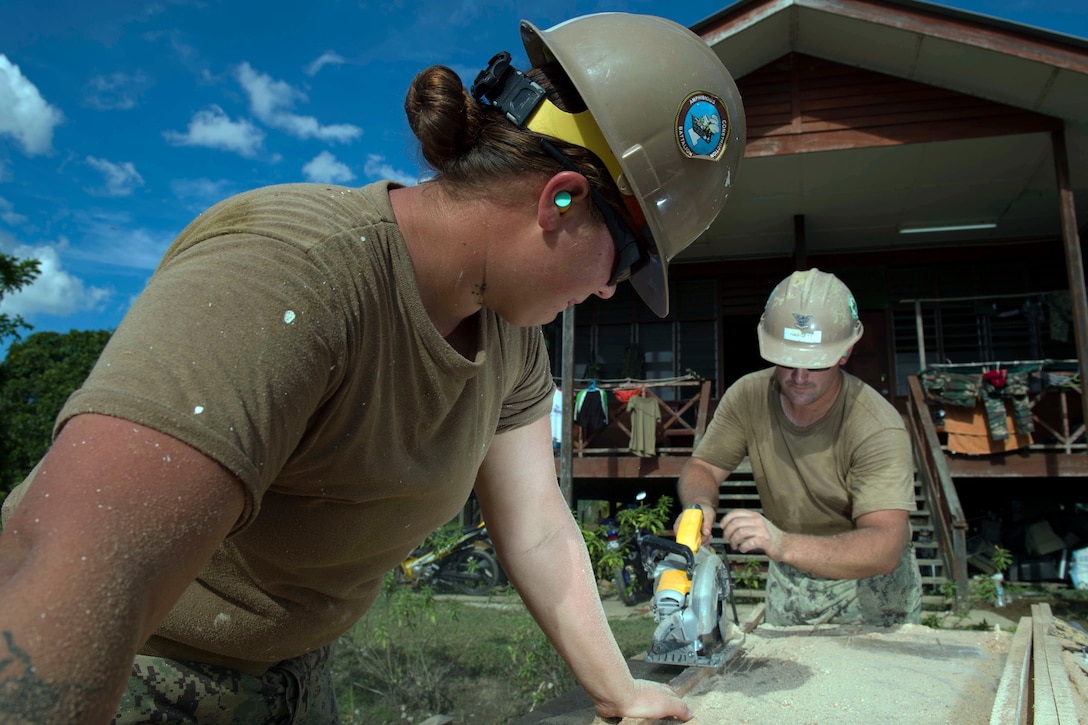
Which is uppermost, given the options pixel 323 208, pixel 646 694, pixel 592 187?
pixel 592 187

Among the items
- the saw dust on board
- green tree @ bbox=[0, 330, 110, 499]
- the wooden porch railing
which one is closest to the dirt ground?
the saw dust on board

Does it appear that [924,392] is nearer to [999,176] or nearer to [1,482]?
[999,176]

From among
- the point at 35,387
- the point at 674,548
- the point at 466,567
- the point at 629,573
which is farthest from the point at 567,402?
the point at 35,387

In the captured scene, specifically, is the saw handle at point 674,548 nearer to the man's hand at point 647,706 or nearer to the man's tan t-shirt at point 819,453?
the man's hand at point 647,706

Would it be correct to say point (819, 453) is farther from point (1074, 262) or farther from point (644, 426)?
point (644, 426)

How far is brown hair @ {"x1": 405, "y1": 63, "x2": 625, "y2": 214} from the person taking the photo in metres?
1.23

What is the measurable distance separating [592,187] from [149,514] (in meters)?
0.83

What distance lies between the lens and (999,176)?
919 cm

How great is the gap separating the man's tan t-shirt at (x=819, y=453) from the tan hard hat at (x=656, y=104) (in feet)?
7.56

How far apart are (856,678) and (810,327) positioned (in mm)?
1600

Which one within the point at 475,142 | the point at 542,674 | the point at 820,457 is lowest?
the point at 542,674

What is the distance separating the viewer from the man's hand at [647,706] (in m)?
1.83

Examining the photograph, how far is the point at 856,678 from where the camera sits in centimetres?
244

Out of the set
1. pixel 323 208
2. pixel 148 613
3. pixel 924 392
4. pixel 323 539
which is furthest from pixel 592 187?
pixel 924 392
